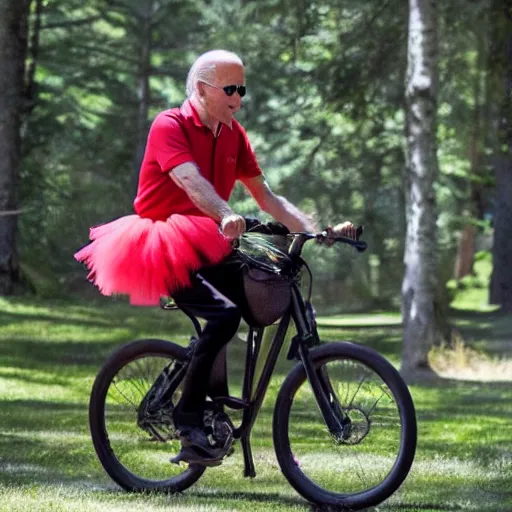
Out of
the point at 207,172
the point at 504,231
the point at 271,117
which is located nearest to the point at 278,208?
the point at 207,172

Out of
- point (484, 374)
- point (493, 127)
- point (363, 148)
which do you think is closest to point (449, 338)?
point (484, 374)

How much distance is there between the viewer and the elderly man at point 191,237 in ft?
21.9

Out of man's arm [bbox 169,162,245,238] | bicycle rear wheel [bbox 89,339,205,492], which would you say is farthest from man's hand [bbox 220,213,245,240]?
bicycle rear wheel [bbox 89,339,205,492]

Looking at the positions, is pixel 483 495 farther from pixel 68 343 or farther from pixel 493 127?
pixel 493 127

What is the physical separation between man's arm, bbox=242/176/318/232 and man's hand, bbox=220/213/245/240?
2.38ft

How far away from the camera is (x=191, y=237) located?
6.68m

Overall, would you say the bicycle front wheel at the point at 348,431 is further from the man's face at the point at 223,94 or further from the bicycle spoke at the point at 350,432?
the man's face at the point at 223,94

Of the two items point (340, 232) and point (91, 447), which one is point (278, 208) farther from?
point (91, 447)

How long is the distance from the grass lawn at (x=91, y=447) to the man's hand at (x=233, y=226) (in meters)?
1.16

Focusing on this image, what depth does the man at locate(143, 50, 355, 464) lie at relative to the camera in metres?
6.68

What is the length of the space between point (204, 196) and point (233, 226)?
0.25 meters

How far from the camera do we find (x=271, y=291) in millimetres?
6668

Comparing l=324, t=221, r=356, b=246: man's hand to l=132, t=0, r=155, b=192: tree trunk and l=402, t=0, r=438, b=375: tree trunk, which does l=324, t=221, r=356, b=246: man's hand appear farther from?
l=132, t=0, r=155, b=192: tree trunk

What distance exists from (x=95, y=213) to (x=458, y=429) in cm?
1943
